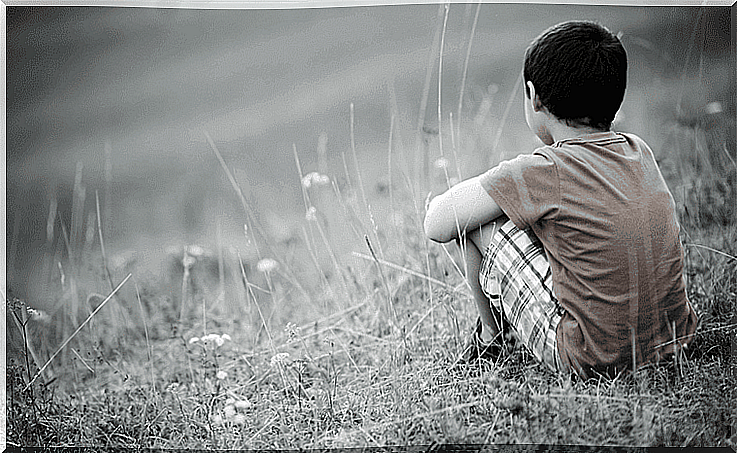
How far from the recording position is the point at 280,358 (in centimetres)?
198

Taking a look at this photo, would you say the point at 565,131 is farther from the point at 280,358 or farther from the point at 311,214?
the point at 280,358

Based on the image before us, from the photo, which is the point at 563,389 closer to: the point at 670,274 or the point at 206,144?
the point at 670,274

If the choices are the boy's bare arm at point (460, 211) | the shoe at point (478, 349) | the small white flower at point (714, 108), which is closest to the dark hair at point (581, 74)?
the boy's bare arm at point (460, 211)

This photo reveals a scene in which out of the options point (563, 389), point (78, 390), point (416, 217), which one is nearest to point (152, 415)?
point (78, 390)

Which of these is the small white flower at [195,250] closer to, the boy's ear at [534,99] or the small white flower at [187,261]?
the small white flower at [187,261]

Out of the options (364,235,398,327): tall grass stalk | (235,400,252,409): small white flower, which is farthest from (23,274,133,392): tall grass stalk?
(364,235,398,327): tall grass stalk

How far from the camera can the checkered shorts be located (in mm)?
1696

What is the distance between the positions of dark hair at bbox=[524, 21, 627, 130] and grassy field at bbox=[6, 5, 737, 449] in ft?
1.19

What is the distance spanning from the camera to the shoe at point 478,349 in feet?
6.22

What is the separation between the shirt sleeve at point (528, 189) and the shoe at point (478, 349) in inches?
16.8

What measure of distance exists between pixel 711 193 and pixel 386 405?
1.21m

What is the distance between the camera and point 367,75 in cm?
209

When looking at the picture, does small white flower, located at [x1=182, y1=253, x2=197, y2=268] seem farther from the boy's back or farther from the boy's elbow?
the boy's back

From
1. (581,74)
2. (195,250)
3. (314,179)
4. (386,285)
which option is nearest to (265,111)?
(314,179)
